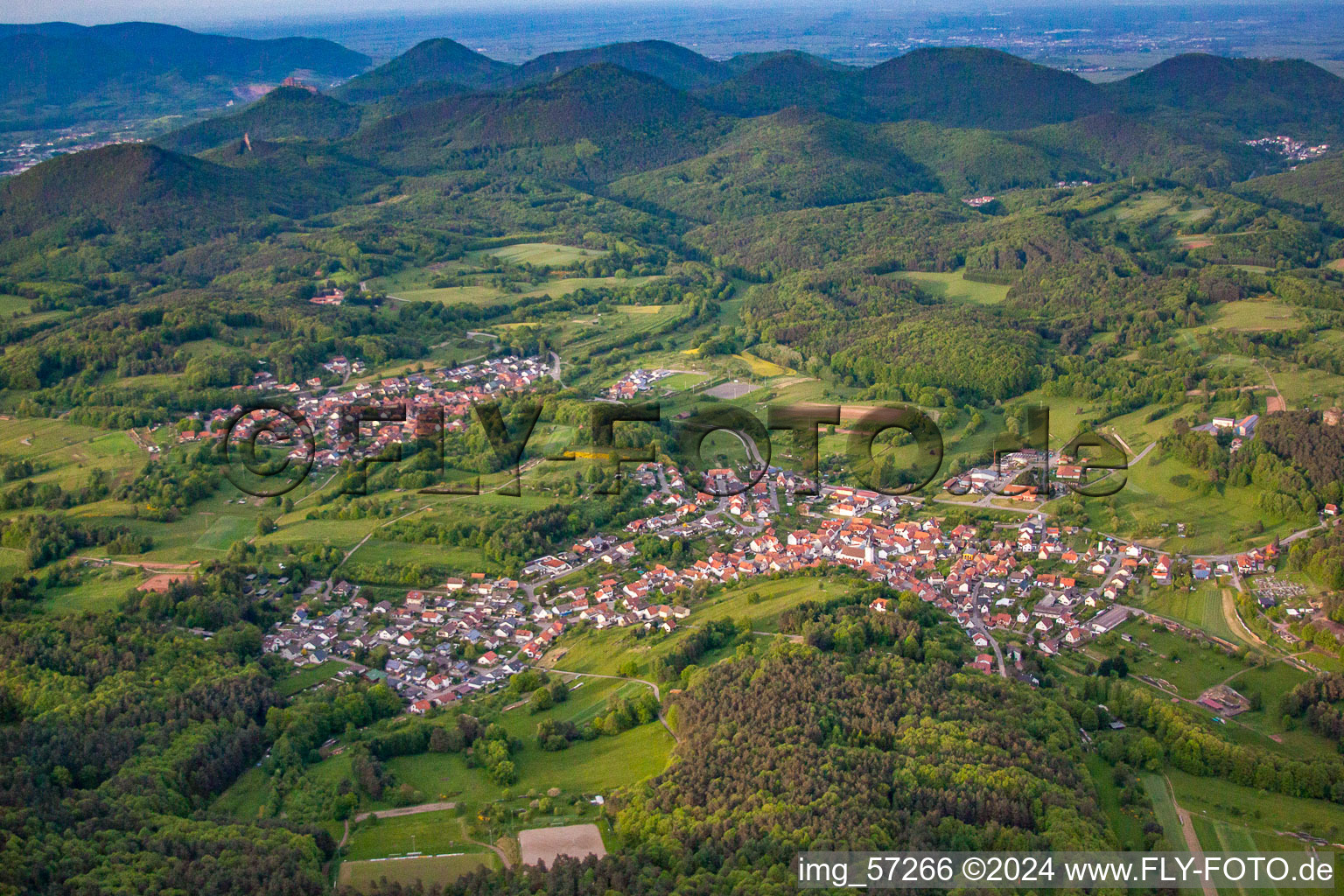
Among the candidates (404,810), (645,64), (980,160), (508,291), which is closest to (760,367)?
(508,291)

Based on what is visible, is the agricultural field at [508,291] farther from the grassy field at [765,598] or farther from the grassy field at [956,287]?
the grassy field at [765,598]

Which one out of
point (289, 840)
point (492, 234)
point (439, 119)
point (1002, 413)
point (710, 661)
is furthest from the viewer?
point (439, 119)

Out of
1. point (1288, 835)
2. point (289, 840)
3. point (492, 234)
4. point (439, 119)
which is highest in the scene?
point (439, 119)

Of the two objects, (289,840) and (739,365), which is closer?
(289,840)

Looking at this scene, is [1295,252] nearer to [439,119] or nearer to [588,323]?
[588,323]

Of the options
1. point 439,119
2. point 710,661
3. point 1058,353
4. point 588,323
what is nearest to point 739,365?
point 588,323

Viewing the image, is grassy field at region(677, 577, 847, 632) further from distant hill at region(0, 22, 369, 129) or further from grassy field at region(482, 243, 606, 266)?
distant hill at region(0, 22, 369, 129)

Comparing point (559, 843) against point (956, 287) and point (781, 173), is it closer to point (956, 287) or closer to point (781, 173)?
point (956, 287)

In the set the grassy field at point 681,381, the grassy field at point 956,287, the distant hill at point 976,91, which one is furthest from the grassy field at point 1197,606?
the distant hill at point 976,91
